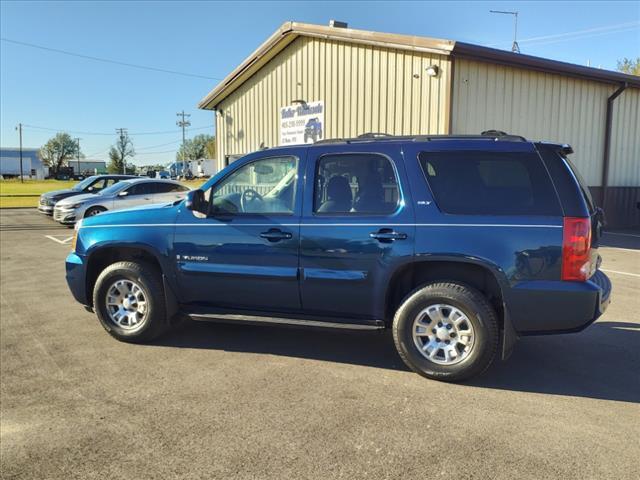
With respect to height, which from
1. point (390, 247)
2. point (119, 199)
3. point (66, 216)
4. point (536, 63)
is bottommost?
point (66, 216)

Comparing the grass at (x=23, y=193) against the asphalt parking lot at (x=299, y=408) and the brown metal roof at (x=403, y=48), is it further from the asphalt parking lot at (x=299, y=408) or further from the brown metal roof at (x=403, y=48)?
A: the asphalt parking lot at (x=299, y=408)

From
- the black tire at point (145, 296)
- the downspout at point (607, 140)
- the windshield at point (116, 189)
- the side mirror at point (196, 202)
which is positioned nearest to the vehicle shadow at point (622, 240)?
the downspout at point (607, 140)

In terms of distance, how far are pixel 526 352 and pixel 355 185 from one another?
2.29m

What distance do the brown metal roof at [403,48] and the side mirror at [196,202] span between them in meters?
8.08

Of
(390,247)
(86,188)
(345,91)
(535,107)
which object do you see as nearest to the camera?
(390,247)

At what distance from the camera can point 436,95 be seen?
11742 mm

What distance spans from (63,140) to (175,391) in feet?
497

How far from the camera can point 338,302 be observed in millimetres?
4418

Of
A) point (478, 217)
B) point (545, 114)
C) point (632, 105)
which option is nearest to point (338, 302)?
point (478, 217)

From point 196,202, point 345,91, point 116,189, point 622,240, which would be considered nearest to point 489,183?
point 196,202

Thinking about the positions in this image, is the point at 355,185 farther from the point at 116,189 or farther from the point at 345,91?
the point at 116,189

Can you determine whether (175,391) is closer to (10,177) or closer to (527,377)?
(527,377)

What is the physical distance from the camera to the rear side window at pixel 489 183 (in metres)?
3.96

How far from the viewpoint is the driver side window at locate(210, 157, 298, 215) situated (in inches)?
183
